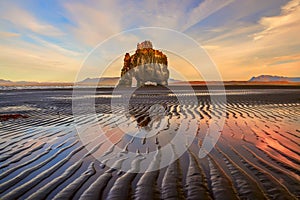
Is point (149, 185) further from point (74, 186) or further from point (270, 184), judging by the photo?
point (270, 184)

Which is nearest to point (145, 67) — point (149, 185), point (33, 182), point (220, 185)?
point (33, 182)

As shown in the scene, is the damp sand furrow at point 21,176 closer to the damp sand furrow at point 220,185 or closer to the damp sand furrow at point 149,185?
the damp sand furrow at point 149,185

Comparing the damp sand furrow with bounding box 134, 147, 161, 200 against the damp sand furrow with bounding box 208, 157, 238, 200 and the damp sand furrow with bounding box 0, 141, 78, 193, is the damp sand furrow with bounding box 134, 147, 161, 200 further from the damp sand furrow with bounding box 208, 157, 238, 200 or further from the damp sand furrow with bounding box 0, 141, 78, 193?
the damp sand furrow with bounding box 0, 141, 78, 193

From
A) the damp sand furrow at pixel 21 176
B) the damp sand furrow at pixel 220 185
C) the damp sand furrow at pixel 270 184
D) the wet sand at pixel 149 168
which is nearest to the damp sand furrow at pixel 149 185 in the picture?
the wet sand at pixel 149 168

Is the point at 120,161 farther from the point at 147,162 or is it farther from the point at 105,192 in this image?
the point at 105,192

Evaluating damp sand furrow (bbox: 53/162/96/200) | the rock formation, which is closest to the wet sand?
damp sand furrow (bbox: 53/162/96/200)

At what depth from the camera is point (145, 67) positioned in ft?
327

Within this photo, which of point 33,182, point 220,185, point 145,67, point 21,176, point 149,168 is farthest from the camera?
point 145,67

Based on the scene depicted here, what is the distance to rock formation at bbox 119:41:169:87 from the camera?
98.9 m

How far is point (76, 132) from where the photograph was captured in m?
10.1

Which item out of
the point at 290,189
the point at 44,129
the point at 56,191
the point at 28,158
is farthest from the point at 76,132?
the point at 290,189

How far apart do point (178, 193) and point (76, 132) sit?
680 centimetres

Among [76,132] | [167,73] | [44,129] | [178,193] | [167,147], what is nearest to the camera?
[178,193]

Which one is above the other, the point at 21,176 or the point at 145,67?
the point at 145,67
